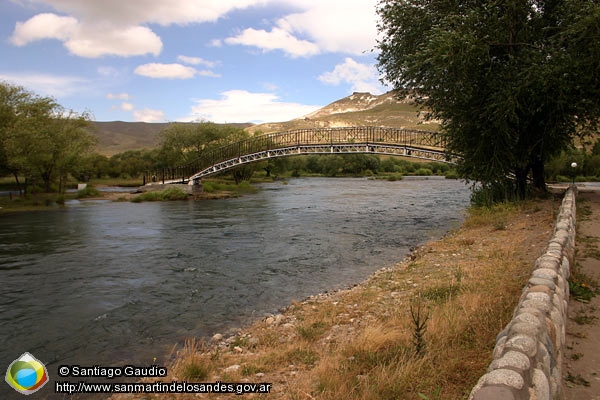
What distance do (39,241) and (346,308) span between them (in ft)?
53.2

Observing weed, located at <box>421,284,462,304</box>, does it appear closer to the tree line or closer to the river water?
the river water

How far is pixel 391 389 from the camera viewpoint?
411 cm

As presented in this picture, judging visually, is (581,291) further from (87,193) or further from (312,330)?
(87,193)

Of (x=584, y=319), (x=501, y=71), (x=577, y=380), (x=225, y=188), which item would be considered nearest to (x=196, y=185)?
(x=225, y=188)

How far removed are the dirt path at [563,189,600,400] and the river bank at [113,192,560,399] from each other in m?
0.76

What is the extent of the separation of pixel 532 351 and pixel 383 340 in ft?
8.28

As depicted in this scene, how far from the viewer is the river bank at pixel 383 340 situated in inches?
171

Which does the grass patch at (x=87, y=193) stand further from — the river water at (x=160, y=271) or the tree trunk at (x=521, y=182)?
the tree trunk at (x=521, y=182)

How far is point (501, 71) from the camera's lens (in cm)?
1550

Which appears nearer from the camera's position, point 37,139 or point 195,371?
point 195,371

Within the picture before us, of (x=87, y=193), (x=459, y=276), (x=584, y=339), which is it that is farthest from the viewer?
(x=87, y=193)

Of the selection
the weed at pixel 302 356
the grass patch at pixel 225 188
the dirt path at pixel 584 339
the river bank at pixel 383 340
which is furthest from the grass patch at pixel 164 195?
the dirt path at pixel 584 339

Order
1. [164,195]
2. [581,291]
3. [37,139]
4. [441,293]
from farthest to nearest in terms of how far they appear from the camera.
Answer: [164,195], [37,139], [441,293], [581,291]

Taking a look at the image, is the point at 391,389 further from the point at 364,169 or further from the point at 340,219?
the point at 364,169
